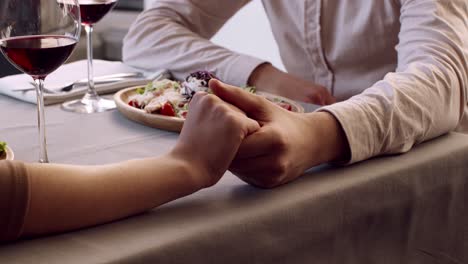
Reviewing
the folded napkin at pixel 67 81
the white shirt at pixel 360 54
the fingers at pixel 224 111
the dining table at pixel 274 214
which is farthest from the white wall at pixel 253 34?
the fingers at pixel 224 111

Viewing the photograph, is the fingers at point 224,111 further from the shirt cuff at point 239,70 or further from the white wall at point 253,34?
the white wall at point 253,34

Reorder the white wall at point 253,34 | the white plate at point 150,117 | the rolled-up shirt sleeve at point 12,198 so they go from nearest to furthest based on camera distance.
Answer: the rolled-up shirt sleeve at point 12,198 → the white plate at point 150,117 → the white wall at point 253,34

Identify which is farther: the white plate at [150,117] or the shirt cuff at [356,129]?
the white plate at [150,117]

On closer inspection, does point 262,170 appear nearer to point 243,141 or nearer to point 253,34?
point 243,141

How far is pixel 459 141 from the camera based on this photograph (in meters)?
1.00

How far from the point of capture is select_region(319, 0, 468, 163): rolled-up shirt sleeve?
2.98 feet

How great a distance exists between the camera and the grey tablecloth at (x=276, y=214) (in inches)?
25.9

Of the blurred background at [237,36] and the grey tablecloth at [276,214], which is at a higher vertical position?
the grey tablecloth at [276,214]

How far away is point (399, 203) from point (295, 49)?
2.60 feet

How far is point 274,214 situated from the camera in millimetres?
750

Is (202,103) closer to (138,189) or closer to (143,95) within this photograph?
(138,189)

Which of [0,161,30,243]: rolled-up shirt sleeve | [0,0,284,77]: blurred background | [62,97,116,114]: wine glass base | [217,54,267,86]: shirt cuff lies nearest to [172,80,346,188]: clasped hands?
[0,161,30,243]: rolled-up shirt sleeve

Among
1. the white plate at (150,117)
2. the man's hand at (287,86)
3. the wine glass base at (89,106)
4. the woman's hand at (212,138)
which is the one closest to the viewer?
the woman's hand at (212,138)

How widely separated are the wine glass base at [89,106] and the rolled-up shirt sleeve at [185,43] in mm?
234
